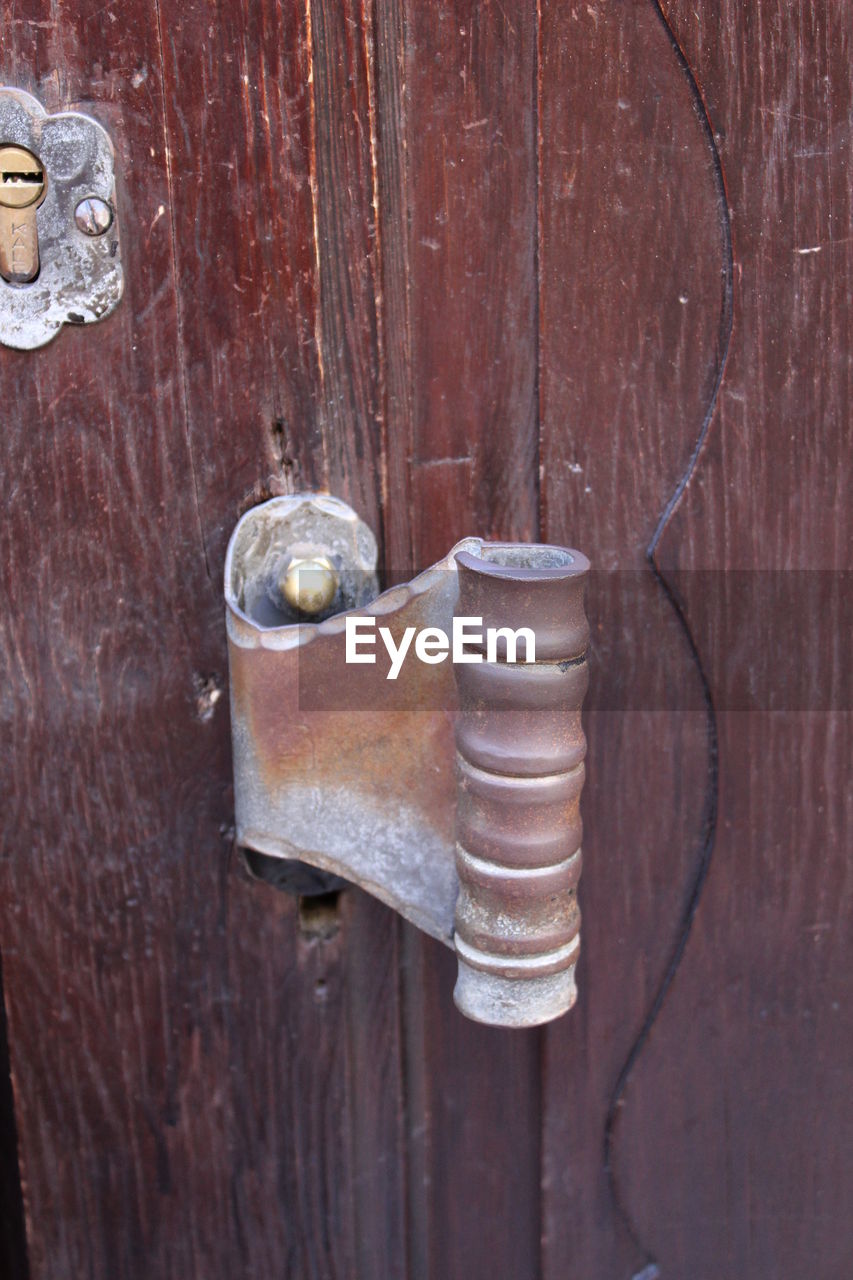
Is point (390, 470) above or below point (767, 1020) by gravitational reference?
above

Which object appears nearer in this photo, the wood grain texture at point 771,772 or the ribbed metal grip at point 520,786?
the ribbed metal grip at point 520,786

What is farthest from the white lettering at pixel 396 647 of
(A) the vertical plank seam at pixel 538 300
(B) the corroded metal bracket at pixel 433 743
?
(A) the vertical plank seam at pixel 538 300

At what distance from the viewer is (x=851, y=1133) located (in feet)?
1.96

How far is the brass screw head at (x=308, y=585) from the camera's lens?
1.53 ft

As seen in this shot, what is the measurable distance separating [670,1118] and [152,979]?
29cm

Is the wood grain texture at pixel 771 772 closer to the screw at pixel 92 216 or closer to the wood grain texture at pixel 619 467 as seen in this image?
the wood grain texture at pixel 619 467

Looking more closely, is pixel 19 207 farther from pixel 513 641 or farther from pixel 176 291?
pixel 513 641

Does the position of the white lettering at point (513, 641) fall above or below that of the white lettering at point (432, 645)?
above

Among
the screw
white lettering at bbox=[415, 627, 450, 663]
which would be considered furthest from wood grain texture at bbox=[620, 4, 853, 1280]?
the screw

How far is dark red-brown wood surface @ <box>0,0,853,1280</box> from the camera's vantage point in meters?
0.46

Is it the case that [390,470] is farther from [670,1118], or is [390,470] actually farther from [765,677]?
[670,1118]

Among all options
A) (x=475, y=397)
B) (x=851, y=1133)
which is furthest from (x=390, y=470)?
(x=851, y=1133)

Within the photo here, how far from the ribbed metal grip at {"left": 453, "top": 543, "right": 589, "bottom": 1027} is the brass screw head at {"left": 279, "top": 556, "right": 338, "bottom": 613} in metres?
0.09

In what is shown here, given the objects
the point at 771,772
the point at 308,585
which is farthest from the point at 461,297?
the point at 771,772
